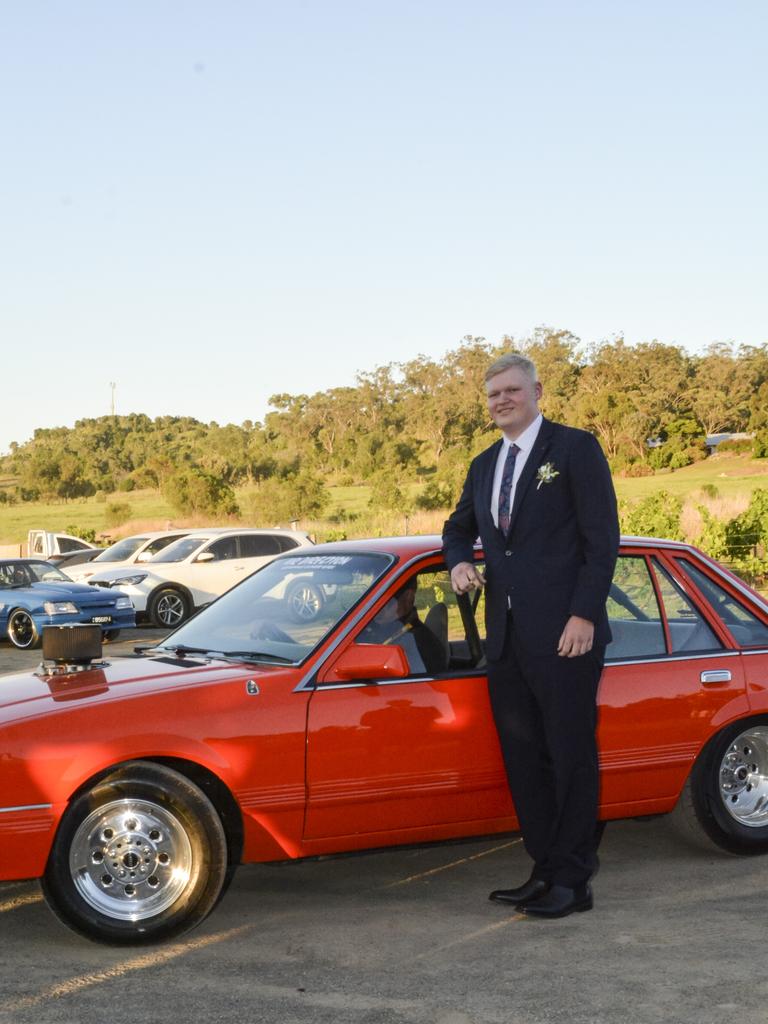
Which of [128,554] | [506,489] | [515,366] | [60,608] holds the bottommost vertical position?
[60,608]

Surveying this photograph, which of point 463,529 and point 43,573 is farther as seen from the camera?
point 43,573

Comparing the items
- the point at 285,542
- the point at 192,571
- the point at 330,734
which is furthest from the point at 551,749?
the point at 285,542

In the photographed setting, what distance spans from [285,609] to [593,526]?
142 cm

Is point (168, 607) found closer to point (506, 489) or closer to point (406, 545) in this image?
point (406, 545)

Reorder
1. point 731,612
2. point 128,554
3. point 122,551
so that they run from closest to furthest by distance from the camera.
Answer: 1. point 731,612
2. point 128,554
3. point 122,551

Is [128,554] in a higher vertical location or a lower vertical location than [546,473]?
lower

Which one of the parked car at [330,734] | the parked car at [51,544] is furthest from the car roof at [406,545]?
the parked car at [51,544]

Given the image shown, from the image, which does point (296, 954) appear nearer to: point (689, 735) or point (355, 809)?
point (355, 809)

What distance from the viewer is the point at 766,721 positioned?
6.10 meters

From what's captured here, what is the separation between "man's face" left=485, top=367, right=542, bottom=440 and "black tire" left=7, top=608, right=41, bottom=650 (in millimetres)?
13365

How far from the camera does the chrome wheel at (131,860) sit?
15.5 feet

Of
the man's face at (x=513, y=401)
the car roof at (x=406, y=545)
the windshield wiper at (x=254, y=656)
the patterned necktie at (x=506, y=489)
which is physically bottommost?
the windshield wiper at (x=254, y=656)

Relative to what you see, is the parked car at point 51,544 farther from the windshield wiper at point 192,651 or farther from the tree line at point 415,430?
the windshield wiper at point 192,651

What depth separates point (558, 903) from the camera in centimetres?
507
